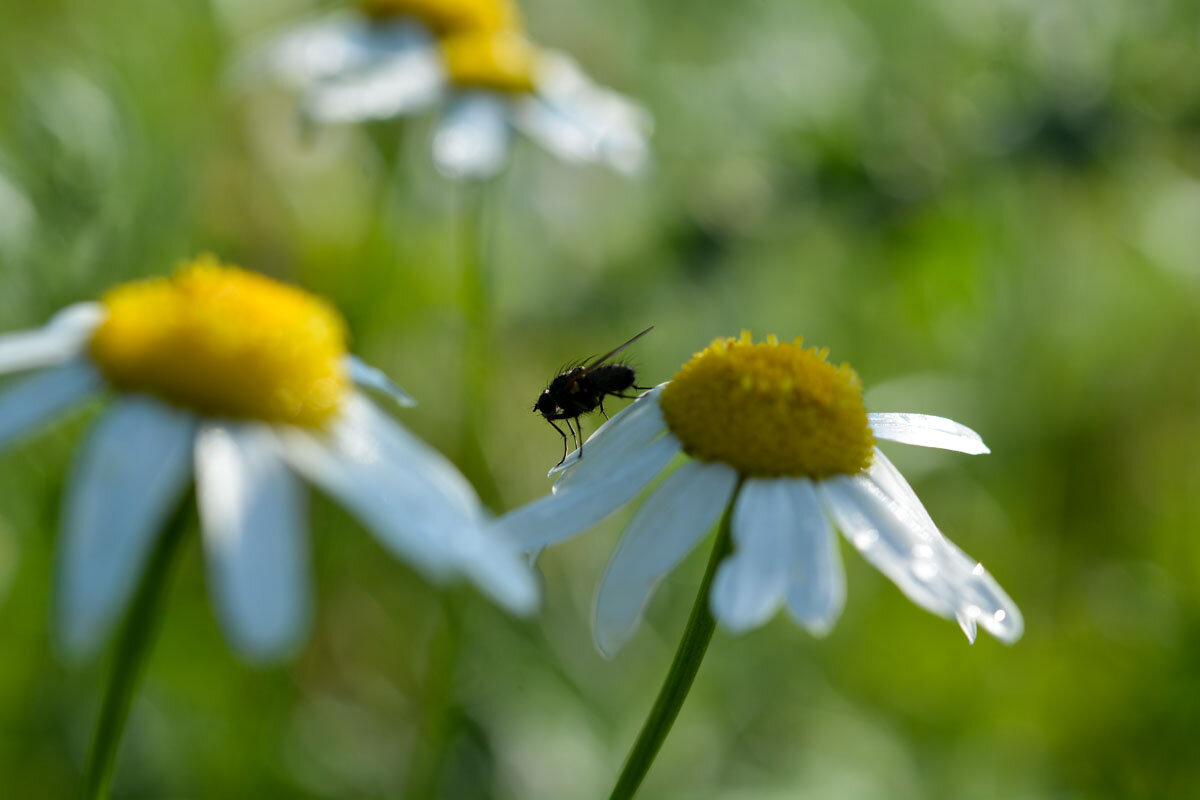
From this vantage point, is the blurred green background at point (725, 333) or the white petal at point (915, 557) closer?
the white petal at point (915, 557)

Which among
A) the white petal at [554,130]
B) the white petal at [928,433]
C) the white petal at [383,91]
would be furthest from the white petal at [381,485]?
the white petal at [554,130]

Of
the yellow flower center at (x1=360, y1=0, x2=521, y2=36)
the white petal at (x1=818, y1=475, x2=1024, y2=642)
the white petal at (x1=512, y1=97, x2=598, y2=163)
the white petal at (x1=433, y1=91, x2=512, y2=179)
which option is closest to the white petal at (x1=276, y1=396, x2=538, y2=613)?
the white petal at (x1=818, y1=475, x2=1024, y2=642)

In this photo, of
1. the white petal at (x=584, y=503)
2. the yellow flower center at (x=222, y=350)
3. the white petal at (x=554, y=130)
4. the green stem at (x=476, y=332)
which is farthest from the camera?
the white petal at (x=554, y=130)

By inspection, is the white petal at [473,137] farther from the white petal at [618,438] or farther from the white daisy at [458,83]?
the white petal at [618,438]

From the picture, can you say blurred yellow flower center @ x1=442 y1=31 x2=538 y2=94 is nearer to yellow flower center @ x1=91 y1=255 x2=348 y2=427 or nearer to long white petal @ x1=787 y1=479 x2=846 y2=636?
yellow flower center @ x1=91 y1=255 x2=348 y2=427

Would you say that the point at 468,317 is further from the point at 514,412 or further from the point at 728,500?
the point at 728,500

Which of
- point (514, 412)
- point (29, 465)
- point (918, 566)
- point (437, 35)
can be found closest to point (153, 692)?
point (29, 465)
